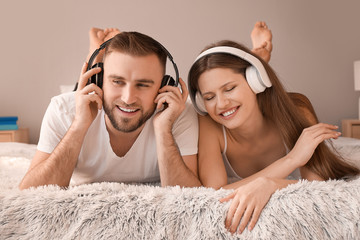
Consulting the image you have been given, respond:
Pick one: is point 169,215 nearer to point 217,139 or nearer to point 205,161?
point 205,161

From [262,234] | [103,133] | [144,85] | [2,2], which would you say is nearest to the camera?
[262,234]

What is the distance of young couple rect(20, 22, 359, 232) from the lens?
4.50 ft

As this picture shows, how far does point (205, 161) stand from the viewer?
4.91 ft

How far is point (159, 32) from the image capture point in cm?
393

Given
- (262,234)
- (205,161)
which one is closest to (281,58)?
(205,161)

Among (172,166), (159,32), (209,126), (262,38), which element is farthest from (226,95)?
(159,32)

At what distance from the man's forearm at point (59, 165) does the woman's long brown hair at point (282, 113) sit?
1.77 ft

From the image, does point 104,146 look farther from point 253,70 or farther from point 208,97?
point 253,70

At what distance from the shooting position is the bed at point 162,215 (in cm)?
89

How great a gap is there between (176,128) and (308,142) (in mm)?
525

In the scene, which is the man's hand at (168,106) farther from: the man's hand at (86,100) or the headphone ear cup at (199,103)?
the man's hand at (86,100)

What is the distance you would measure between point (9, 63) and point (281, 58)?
9.56ft

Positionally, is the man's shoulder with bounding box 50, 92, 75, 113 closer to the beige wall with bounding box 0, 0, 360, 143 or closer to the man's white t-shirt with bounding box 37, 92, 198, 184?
the man's white t-shirt with bounding box 37, 92, 198, 184

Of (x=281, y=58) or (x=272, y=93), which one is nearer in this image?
(x=272, y=93)
